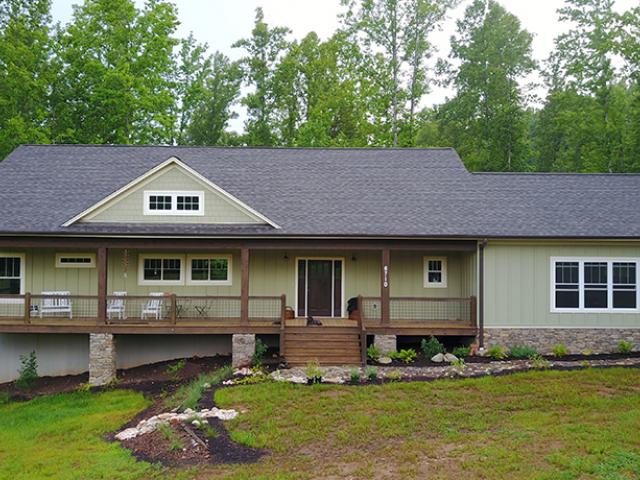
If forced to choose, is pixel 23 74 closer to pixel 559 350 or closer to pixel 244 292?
pixel 244 292

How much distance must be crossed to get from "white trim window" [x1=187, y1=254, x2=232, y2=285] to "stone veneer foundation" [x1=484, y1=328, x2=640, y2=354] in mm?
7394

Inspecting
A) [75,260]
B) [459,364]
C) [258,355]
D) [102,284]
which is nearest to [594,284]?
[459,364]

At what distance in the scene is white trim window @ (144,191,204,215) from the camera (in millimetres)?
15789

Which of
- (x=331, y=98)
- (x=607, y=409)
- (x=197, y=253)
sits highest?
(x=331, y=98)

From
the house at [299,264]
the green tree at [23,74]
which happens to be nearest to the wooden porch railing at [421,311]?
the house at [299,264]

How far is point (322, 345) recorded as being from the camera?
14914 millimetres

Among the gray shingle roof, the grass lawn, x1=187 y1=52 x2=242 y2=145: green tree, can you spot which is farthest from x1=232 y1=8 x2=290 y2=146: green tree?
the grass lawn

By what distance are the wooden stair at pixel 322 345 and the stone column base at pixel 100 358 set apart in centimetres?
460

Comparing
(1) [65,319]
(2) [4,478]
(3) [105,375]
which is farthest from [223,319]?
(2) [4,478]

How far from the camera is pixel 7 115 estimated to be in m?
27.3

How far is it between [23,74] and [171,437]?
23134 millimetres

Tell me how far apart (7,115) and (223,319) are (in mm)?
18226

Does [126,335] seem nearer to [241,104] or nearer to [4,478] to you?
[4,478]

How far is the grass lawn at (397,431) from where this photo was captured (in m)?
8.02
